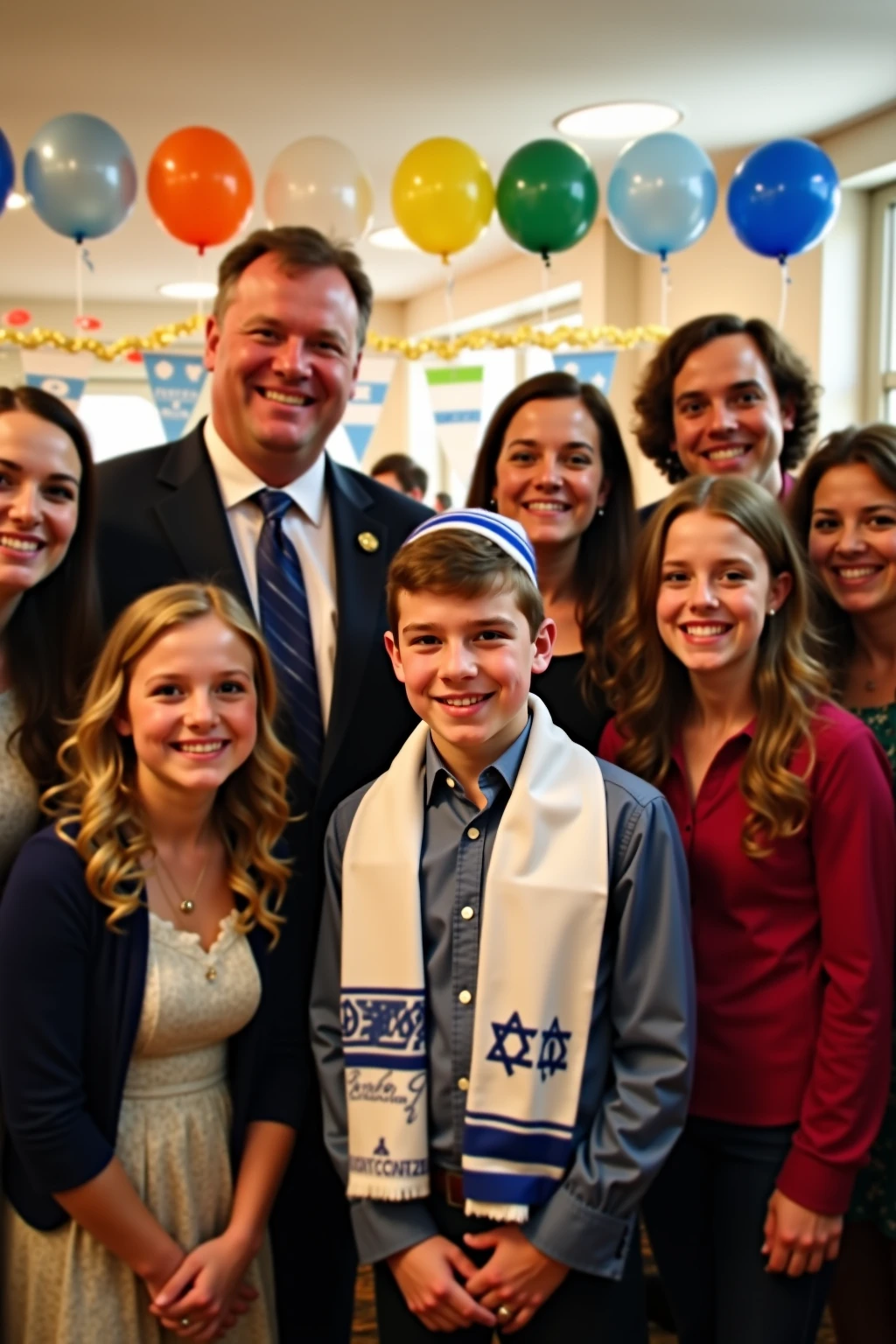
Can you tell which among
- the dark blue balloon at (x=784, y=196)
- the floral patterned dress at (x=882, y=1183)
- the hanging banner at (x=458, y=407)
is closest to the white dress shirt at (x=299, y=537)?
the floral patterned dress at (x=882, y=1183)

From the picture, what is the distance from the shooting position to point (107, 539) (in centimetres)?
226

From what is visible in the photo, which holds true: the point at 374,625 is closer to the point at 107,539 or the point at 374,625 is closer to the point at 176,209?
the point at 107,539

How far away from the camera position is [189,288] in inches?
405

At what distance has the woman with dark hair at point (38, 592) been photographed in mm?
1982

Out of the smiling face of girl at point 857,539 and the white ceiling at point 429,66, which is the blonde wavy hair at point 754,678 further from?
the white ceiling at point 429,66

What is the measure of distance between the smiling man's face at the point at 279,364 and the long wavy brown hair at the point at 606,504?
0.40m

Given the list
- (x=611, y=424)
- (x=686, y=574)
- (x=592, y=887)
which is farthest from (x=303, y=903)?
(x=611, y=424)

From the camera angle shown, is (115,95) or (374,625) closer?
(374,625)

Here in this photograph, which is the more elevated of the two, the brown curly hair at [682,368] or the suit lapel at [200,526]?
the brown curly hair at [682,368]

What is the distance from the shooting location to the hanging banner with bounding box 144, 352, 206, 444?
6.23m

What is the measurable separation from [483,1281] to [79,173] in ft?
13.6

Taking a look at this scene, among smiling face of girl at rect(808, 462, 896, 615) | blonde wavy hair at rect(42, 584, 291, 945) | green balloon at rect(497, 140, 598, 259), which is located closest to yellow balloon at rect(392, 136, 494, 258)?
green balloon at rect(497, 140, 598, 259)

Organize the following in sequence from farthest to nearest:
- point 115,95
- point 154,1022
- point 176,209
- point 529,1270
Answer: point 115,95 < point 176,209 < point 154,1022 < point 529,1270

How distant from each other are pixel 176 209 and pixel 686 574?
3536 millimetres
